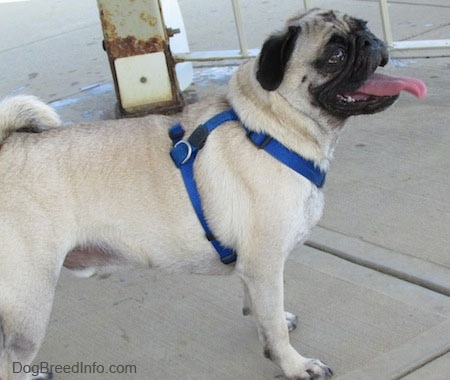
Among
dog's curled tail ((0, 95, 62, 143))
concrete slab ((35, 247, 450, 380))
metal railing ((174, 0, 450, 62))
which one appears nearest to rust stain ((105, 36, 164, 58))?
metal railing ((174, 0, 450, 62))

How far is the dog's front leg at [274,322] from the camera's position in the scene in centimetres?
326

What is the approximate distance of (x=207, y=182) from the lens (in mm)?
3273

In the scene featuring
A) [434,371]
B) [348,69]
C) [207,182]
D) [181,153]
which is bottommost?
[434,371]

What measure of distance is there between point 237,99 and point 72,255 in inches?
36.8

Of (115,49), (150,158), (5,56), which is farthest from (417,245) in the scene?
(5,56)

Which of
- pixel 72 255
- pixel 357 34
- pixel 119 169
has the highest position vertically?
pixel 357 34

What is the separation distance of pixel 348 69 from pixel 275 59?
0.28m

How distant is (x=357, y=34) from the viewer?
3.16 meters

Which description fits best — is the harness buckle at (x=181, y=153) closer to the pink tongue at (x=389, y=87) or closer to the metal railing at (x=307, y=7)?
the pink tongue at (x=389, y=87)

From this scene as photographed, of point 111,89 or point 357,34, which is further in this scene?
point 111,89

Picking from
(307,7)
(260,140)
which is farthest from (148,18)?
(260,140)

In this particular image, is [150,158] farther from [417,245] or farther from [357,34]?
[417,245]

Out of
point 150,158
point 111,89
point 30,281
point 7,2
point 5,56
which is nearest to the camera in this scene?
point 30,281

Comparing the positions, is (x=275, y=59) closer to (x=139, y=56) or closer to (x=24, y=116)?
(x=24, y=116)
